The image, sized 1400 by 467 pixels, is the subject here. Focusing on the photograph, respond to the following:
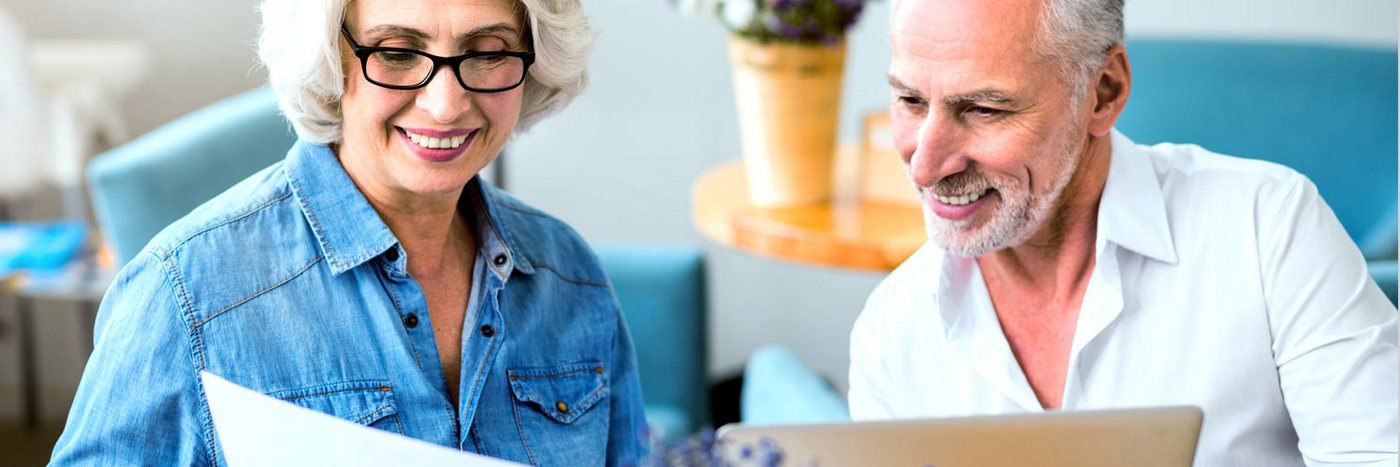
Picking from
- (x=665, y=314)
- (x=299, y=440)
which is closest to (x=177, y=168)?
(x=665, y=314)

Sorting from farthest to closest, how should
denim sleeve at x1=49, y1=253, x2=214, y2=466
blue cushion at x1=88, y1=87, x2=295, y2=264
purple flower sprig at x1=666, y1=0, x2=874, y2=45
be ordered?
purple flower sprig at x1=666, y1=0, x2=874, y2=45, blue cushion at x1=88, y1=87, x2=295, y2=264, denim sleeve at x1=49, y1=253, x2=214, y2=466

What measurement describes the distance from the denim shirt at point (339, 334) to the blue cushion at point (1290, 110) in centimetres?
147

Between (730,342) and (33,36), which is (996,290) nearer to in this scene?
(730,342)

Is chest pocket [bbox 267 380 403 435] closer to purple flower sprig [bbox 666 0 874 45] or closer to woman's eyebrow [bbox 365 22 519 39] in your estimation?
woman's eyebrow [bbox 365 22 519 39]

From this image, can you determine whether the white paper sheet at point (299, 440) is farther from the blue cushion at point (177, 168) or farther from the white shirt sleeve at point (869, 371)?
the blue cushion at point (177, 168)

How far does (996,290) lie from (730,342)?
240 cm

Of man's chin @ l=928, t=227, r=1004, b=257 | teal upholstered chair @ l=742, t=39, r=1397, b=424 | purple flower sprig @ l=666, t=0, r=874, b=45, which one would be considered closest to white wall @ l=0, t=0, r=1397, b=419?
teal upholstered chair @ l=742, t=39, r=1397, b=424

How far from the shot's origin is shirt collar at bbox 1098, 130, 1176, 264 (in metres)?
1.60

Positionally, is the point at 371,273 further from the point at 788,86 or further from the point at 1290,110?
the point at 1290,110

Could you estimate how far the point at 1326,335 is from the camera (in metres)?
1.49

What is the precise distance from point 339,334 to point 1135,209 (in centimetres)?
83

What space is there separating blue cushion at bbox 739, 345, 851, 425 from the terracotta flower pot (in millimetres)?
427

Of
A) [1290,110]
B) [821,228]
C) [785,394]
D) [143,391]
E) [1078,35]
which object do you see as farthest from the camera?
[1290,110]

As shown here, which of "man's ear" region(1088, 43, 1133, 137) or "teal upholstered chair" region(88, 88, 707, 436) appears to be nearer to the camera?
"man's ear" region(1088, 43, 1133, 137)
